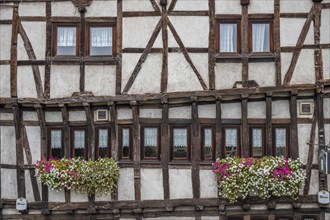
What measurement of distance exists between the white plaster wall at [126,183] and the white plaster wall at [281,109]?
3.82 meters

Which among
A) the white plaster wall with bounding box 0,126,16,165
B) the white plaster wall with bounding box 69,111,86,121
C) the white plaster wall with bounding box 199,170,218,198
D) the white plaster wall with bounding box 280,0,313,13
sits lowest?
the white plaster wall with bounding box 199,170,218,198

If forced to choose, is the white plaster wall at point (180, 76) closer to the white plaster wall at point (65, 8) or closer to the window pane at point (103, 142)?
the window pane at point (103, 142)

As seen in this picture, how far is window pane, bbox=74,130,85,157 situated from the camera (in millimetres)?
11750

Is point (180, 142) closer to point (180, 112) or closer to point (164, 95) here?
point (180, 112)

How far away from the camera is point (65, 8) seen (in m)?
11.6

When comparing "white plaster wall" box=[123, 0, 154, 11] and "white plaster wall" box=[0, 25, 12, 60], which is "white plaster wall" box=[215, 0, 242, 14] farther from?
"white plaster wall" box=[0, 25, 12, 60]

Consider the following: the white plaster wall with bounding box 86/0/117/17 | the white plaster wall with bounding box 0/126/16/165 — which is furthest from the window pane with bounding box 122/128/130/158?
the white plaster wall with bounding box 86/0/117/17

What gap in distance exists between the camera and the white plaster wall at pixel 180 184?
11398 millimetres

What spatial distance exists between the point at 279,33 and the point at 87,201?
20.6 feet

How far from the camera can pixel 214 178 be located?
11398mm

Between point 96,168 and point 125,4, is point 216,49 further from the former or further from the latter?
point 96,168

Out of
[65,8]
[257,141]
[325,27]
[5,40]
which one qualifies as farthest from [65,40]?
[325,27]

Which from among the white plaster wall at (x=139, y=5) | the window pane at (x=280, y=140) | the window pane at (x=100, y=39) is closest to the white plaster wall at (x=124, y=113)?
the window pane at (x=100, y=39)

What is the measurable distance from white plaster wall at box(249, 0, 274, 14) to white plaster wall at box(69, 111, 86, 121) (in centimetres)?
489
